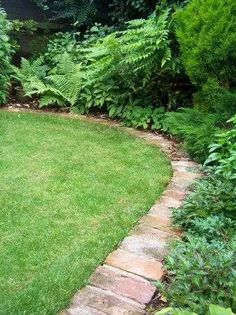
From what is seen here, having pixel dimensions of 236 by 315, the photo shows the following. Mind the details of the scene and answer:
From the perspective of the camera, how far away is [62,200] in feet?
11.1

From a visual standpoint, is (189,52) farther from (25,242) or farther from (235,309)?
(235,309)

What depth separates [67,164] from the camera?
13.4ft

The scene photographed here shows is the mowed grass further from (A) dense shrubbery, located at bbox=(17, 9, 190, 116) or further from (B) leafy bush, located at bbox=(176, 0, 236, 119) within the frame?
(B) leafy bush, located at bbox=(176, 0, 236, 119)

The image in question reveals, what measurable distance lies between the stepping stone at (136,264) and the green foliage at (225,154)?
999mm

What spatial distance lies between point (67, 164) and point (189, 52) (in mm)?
1867

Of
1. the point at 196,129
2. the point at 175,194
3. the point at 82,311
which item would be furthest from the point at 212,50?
the point at 82,311

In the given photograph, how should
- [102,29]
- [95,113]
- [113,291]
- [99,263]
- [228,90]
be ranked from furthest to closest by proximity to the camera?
1. [102,29]
2. [95,113]
3. [228,90]
4. [99,263]
5. [113,291]

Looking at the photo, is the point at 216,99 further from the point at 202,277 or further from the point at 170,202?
the point at 202,277

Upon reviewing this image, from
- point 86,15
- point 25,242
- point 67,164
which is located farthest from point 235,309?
point 86,15

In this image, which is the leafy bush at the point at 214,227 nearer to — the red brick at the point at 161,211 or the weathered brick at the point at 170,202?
the red brick at the point at 161,211

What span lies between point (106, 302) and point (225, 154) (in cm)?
191

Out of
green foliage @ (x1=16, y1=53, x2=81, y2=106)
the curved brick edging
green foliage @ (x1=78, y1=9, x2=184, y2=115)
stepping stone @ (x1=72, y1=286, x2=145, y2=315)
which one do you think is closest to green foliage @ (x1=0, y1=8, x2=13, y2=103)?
green foliage @ (x1=16, y1=53, x2=81, y2=106)

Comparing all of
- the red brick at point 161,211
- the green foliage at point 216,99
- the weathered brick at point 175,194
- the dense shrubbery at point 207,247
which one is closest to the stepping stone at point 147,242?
the dense shrubbery at point 207,247

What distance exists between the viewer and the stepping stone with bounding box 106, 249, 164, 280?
2498 mm
